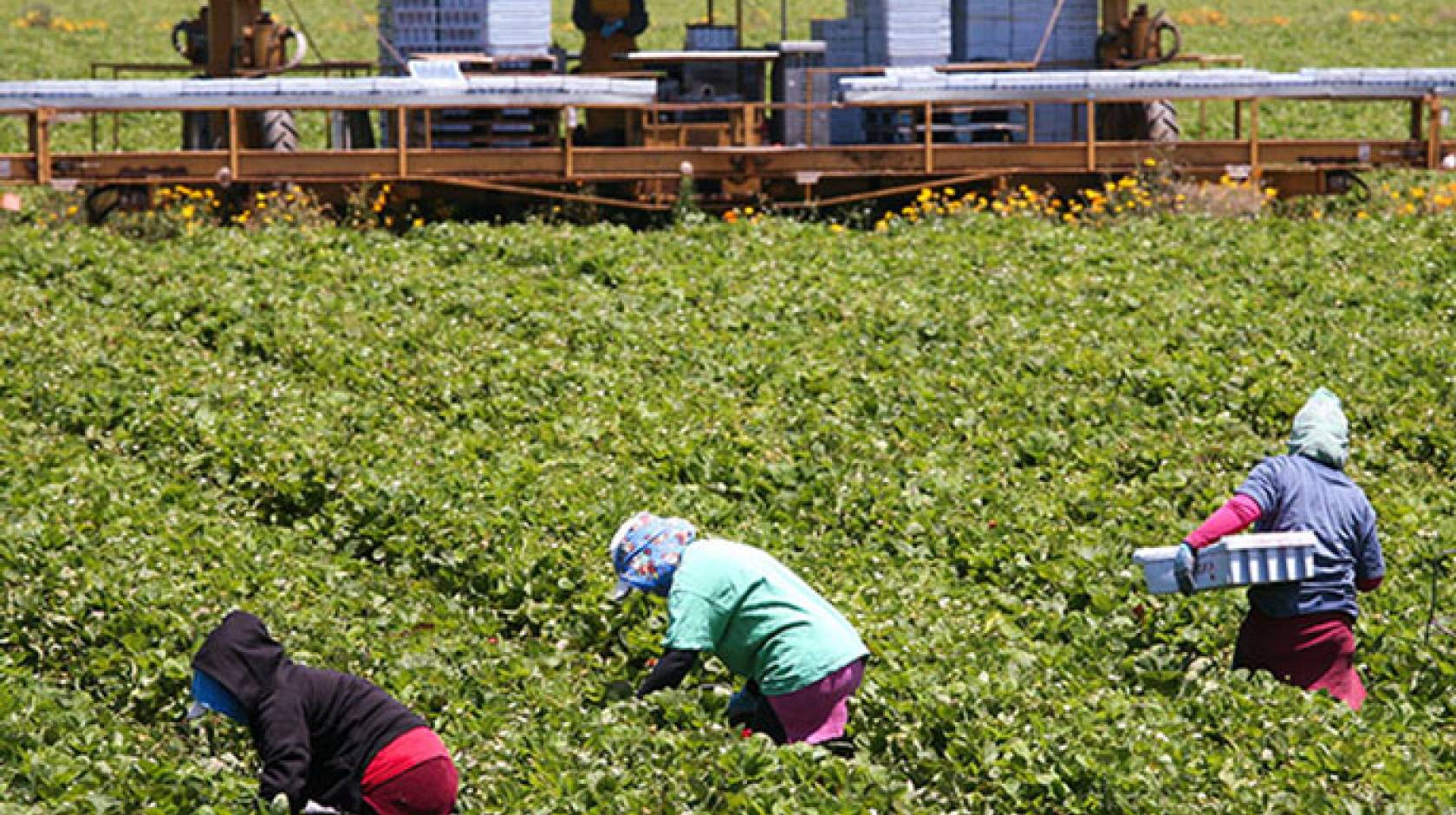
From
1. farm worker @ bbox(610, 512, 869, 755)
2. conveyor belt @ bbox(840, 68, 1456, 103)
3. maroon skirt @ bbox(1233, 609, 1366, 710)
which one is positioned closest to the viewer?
farm worker @ bbox(610, 512, 869, 755)

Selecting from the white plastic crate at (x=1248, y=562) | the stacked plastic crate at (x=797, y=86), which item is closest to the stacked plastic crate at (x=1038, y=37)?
the stacked plastic crate at (x=797, y=86)

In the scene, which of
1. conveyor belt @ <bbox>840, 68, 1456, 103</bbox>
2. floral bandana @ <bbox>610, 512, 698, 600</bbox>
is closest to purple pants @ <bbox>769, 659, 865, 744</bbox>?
floral bandana @ <bbox>610, 512, 698, 600</bbox>

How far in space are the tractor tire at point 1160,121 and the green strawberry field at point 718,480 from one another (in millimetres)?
2907

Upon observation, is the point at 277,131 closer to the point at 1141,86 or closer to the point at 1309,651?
the point at 1141,86

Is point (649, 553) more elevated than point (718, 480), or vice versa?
point (649, 553)

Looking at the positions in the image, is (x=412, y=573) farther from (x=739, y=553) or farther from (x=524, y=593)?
(x=739, y=553)

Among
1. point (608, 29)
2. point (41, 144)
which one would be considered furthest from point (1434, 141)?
point (41, 144)

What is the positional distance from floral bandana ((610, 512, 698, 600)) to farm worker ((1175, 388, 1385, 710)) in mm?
2193

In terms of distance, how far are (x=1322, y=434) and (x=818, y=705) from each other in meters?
2.50

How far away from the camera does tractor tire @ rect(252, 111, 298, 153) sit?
71.5ft

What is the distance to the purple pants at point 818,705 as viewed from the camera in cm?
750

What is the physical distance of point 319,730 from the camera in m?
6.73

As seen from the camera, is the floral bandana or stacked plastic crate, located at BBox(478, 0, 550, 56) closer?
the floral bandana

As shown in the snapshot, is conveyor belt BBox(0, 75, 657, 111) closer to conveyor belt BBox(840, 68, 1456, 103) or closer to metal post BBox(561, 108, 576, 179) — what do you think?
metal post BBox(561, 108, 576, 179)
